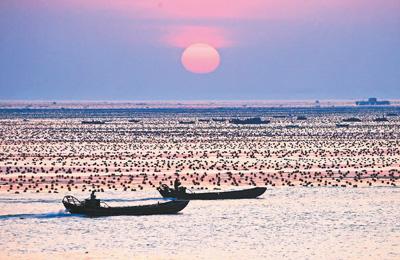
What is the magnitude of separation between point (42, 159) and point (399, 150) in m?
29.9

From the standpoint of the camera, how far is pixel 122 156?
267 feet

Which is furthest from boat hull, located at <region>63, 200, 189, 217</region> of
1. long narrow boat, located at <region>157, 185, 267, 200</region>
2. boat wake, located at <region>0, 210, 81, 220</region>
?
long narrow boat, located at <region>157, 185, 267, 200</region>

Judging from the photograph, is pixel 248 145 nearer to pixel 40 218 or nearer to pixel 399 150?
pixel 399 150

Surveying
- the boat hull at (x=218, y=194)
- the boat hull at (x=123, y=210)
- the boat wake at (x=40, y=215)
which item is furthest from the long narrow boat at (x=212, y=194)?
the boat wake at (x=40, y=215)

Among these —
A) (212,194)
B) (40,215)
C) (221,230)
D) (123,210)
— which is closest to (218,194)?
(212,194)

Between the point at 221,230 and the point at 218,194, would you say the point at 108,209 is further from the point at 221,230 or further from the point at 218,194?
the point at 218,194

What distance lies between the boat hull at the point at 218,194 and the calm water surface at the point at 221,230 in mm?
745

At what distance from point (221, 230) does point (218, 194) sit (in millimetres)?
9883

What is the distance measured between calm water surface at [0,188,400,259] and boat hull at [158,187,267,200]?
29.3 inches

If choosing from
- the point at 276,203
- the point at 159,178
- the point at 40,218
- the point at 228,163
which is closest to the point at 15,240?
the point at 40,218

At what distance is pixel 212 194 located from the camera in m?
52.8

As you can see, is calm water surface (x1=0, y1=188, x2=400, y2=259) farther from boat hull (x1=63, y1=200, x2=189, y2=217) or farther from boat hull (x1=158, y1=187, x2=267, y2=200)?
boat hull (x1=158, y1=187, x2=267, y2=200)

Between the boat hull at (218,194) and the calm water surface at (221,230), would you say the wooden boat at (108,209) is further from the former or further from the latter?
the boat hull at (218,194)

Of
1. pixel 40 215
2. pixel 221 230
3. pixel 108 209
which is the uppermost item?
pixel 108 209
